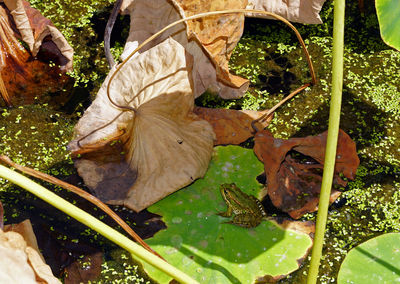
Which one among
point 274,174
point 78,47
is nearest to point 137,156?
point 274,174

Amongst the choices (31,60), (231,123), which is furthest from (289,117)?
(31,60)

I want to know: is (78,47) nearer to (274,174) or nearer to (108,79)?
(108,79)

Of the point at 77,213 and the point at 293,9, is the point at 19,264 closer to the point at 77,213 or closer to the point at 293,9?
the point at 77,213

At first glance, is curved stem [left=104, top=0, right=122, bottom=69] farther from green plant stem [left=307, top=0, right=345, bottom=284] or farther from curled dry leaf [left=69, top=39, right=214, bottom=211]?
green plant stem [left=307, top=0, right=345, bottom=284]

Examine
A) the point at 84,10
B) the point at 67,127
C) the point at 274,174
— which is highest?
the point at 84,10

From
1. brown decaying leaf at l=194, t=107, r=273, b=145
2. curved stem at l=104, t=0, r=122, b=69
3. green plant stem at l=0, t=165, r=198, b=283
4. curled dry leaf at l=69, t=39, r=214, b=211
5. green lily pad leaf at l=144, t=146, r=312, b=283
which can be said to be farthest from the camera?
curved stem at l=104, t=0, r=122, b=69

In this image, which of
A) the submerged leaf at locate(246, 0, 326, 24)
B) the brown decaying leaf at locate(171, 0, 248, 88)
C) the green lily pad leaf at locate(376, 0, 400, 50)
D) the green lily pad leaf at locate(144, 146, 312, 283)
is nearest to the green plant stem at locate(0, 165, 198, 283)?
the green lily pad leaf at locate(144, 146, 312, 283)

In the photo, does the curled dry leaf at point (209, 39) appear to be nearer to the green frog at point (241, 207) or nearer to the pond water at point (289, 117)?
the pond water at point (289, 117)
